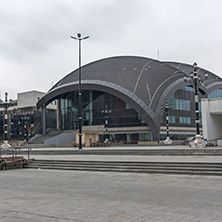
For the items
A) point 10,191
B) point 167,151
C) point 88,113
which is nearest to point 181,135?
point 88,113

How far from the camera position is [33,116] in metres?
88.6

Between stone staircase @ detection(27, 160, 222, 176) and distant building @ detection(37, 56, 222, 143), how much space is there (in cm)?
3923

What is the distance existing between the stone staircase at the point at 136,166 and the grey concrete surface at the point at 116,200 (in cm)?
120

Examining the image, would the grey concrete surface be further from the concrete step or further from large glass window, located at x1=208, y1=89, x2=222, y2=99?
large glass window, located at x1=208, y1=89, x2=222, y2=99

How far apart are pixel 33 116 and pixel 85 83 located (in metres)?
30.2

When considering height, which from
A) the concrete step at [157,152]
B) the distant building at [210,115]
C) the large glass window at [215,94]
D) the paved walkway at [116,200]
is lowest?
the paved walkway at [116,200]

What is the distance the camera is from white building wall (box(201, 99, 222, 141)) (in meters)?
36.2

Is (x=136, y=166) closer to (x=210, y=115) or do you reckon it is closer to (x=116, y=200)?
(x=116, y=200)

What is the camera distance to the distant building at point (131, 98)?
198 ft

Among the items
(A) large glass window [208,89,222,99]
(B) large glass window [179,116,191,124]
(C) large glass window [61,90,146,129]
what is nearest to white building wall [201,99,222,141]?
(C) large glass window [61,90,146,129]

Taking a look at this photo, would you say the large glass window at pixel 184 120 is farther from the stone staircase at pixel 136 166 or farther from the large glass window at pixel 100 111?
the stone staircase at pixel 136 166

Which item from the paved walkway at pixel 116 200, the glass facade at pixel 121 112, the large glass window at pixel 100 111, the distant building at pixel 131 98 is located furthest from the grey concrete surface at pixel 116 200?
the glass facade at pixel 121 112

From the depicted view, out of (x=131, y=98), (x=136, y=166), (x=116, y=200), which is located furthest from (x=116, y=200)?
(x=131, y=98)

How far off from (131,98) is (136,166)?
4246 centimetres
